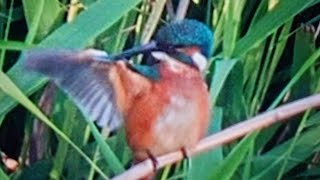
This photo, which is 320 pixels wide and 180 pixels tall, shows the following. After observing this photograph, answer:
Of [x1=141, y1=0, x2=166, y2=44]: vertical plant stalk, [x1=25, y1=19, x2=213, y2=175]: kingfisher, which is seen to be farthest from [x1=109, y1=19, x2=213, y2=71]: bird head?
[x1=141, y1=0, x2=166, y2=44]: vertical plant stalk

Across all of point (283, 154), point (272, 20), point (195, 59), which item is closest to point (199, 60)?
point (195, 59)

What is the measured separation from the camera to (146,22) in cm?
167

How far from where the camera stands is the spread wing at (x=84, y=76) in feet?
4.16

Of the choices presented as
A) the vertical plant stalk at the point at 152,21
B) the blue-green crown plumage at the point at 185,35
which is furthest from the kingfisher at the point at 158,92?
the vertical plant stalk at the point at 152,21

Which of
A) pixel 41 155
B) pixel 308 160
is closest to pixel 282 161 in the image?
pixel 308 160

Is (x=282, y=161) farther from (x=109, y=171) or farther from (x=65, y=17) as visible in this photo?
(x=65, y=17)

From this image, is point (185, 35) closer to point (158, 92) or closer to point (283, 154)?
point (158, 92)

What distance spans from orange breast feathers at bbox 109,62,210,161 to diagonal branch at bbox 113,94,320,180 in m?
0.01

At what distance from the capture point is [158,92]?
1.33 meters

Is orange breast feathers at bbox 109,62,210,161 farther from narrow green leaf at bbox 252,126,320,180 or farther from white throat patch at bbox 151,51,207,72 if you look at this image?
narrow green leaf at bbox 252,126,320,180

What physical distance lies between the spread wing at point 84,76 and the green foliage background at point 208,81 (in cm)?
8

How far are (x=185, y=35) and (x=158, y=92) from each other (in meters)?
0.08

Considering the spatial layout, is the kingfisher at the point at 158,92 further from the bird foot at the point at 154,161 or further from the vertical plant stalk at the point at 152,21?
the vertical plant stalk at the point at 152,21

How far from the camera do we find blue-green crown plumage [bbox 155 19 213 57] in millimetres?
1340
